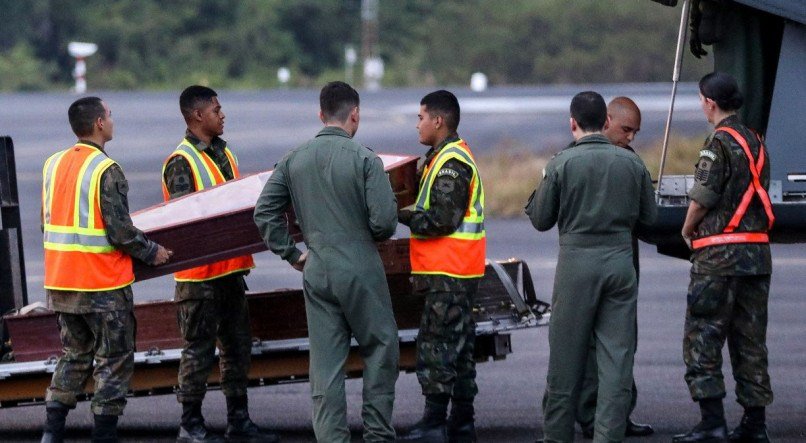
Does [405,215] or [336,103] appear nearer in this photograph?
[336,103]

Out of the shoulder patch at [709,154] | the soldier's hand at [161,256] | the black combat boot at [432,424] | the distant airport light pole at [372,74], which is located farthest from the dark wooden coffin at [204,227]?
the distant airport light pole at [372,74]

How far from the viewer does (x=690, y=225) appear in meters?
7.41

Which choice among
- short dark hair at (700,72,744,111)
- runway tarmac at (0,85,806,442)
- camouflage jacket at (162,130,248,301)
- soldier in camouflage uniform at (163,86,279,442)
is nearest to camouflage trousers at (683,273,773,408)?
runway tarmac at (0,85,806,442)

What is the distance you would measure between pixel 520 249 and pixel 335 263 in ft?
34.1

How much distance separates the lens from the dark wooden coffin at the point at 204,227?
7.41m

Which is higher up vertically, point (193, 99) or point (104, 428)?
point (193, 99)

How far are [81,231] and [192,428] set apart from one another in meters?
1.33

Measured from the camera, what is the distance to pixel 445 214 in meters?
7.39

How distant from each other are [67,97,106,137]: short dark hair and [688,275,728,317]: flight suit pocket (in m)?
3.33

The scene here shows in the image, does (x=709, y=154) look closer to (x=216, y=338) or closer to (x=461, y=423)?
(x=461, y=423)

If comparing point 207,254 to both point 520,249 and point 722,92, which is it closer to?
point 722,92

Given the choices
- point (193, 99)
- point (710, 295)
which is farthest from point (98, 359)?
point (710, 295)

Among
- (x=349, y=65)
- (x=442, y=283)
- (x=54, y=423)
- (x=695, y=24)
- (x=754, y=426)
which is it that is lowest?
(x=54, y=423)

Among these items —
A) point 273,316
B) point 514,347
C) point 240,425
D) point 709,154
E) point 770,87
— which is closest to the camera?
point 709,154
